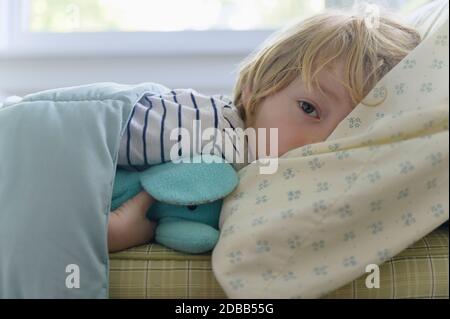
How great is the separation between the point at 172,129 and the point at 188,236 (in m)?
0.18

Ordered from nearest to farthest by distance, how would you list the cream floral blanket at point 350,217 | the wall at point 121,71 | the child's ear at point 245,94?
the cream floral blanket at point 350,217 < the child's ear at point 245,94 < the wall at point 121,71

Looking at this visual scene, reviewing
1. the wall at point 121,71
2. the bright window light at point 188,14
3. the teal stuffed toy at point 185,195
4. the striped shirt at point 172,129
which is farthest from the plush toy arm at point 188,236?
the bright window light at point 188,14

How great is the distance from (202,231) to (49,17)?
3.75ft

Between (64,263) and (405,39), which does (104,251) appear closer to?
(64,263)

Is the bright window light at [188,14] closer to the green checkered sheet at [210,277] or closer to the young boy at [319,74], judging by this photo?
the young boy at [319,74]

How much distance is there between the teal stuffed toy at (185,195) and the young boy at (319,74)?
0.08 feet

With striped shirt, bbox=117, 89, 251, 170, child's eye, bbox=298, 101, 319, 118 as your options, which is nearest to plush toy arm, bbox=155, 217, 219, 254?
striped shirt, bbox=117, 89, 251, 170

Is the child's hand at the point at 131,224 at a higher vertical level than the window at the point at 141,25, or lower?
lower

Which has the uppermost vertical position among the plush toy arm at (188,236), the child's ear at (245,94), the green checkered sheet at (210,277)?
the child's ear at (245,94)

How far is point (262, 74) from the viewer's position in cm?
89

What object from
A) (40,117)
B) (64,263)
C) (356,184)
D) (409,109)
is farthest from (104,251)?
(409,109)

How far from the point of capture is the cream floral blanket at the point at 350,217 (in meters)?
0.64

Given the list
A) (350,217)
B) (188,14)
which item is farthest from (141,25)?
(350,217)

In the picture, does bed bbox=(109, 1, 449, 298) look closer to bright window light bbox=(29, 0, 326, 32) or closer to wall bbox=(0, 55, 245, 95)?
wall bbox=(0, 55, 245, 95)
